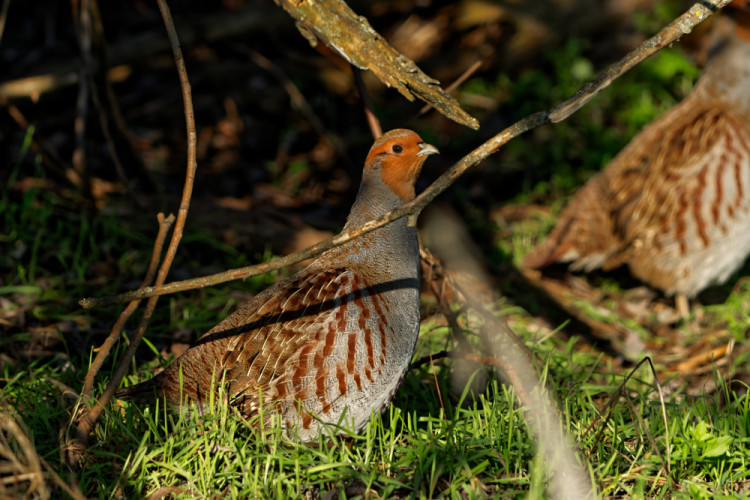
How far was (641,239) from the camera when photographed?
5398mm

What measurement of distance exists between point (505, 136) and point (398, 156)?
2.16ft

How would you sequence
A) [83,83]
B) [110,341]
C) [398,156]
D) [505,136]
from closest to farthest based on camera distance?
[505,136]
[110,341]
[398,156]
[83,83]

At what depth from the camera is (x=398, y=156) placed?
2.99 m

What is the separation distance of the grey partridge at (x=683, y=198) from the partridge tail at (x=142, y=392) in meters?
3.46

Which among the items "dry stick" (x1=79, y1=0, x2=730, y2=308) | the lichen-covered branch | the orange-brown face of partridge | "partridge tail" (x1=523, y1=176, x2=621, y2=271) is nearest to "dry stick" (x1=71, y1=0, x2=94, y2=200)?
the lichen-covered branch

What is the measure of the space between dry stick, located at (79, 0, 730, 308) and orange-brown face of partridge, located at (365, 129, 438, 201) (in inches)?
20.5

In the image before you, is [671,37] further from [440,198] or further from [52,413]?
[440,198]

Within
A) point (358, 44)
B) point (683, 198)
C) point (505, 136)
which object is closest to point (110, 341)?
point (358, 44)

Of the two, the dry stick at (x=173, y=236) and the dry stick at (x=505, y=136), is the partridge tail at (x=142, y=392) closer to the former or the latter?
the dry stick at (x=173, y=236)

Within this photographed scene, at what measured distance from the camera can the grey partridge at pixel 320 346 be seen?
261 cm

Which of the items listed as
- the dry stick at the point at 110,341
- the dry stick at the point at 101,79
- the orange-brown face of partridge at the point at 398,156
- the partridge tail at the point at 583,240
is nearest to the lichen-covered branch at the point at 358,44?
the orange-brown face of partridge at the point at 398,156

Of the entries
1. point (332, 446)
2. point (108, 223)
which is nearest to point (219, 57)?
point (108, 223)

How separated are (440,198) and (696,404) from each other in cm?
353

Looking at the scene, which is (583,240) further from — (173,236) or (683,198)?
(173,236)
